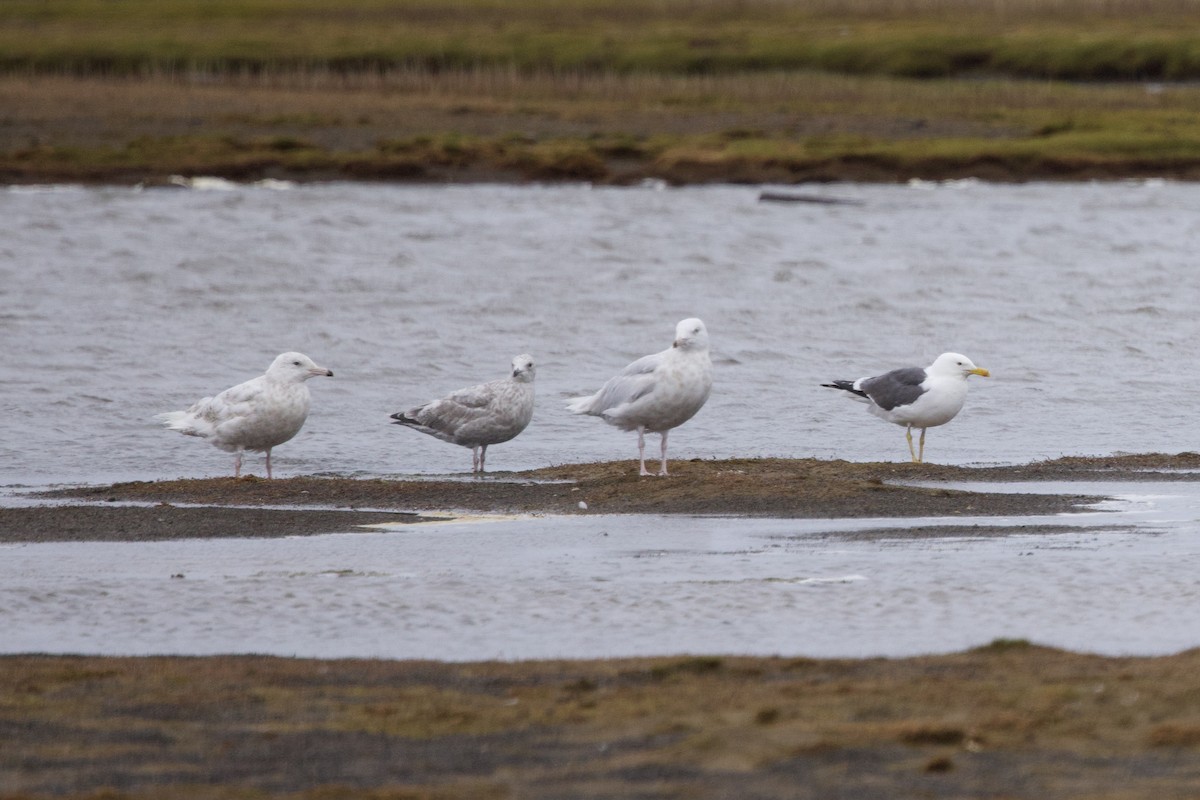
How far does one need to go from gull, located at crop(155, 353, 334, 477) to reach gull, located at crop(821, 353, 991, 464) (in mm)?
4651

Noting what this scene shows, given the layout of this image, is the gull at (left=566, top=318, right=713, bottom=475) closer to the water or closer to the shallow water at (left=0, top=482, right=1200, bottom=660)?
the water

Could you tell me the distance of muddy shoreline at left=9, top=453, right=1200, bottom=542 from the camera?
13062 millimetres

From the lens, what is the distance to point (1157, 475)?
593 inches

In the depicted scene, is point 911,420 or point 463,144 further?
point 463,144

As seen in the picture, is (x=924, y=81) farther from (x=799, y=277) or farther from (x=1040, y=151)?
(x=799, y=277)

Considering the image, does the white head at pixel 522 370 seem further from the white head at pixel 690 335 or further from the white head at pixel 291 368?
the white head at pixel 690 335

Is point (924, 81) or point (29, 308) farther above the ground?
point (924, 81)

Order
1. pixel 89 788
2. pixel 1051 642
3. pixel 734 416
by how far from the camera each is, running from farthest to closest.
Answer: pixel 734 416 < pixel 1051 642 < pixel 89 788

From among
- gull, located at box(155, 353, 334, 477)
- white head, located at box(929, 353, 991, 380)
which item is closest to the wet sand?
gull, located at box(155, 353, 334, 477)

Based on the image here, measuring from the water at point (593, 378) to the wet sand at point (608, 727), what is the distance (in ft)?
2.40

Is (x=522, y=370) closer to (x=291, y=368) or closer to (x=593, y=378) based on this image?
(x=291, y=368)

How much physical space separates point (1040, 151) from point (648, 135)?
1014cm

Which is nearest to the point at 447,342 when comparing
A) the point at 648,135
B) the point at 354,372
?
the point at 354,372

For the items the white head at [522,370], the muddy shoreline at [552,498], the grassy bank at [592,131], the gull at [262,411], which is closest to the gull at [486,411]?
the white head at [522,370]
